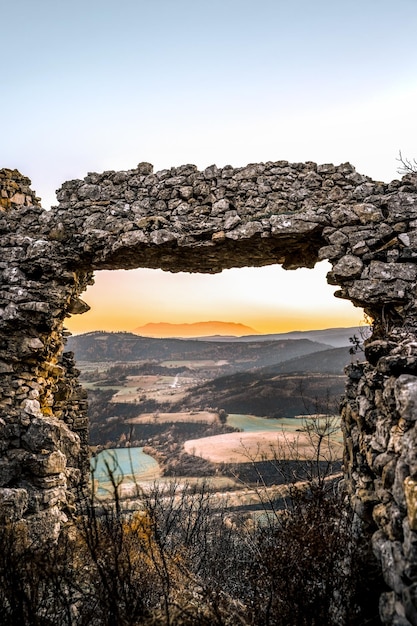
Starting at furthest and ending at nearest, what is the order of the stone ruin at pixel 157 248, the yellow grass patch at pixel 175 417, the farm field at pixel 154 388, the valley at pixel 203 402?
the farm field at pixel 154 388 < the yellow grass patch at pixel 175 417 < the valley at pixel 203 402 < the stone ruin at pixel 157 248

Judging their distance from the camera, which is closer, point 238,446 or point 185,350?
point 238,446

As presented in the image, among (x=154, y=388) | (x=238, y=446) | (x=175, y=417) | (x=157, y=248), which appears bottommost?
(x=238, y=446)

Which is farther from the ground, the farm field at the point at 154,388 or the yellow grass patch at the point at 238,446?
the farm field at the point at 154,388

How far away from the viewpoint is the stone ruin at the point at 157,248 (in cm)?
556

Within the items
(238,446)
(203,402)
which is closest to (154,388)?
(203,402)

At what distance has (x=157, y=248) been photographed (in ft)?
20.8

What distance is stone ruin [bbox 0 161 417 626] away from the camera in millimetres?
5559

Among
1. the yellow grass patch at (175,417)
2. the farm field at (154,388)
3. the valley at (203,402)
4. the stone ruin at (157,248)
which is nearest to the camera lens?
the stone ruin at (157,248)

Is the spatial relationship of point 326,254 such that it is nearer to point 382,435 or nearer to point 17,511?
point 382,435

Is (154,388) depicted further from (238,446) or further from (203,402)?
(238,446)

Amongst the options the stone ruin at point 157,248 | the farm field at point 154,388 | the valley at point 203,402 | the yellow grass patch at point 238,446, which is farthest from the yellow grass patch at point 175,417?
the stone ruin at point 157,248

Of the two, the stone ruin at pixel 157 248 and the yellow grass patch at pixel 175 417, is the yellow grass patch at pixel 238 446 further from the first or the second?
the stone ruin at pixel 157 248

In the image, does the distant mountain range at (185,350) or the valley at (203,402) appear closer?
the valley at (203,402)

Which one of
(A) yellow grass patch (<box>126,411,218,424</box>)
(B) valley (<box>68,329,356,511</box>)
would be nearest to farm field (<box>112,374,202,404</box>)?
(B) valley (<box>68,329,356,511</box>)
